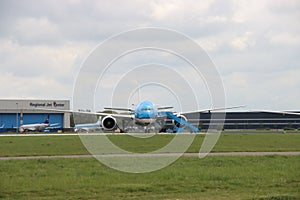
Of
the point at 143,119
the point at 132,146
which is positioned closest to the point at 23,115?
the point at 143,119

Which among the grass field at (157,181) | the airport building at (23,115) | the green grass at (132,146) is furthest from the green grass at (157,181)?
the airport building at (23,115)

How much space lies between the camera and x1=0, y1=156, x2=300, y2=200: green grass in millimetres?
17797

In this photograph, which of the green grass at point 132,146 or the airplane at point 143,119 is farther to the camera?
the airplane at point 143,119

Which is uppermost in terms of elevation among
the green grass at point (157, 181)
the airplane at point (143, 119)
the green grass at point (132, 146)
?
the airplane at point (143, 119)

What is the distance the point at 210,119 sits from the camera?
156000mm

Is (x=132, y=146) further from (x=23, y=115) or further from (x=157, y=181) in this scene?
(x=23, y=115)

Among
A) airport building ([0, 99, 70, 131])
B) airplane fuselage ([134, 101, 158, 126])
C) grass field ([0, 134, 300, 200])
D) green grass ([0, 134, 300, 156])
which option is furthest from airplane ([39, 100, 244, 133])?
airport building ([0, 99, 70, 131])

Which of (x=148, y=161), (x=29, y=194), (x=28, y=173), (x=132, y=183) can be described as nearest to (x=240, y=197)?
(x=132, y=183)

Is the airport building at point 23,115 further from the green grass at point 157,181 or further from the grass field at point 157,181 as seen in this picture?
the grass field at point 157,181

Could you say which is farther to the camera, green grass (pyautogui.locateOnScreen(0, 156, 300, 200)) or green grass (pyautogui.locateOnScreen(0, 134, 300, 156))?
green grass (pyautogui.locateOnScreen(0, 134, 300, 156))

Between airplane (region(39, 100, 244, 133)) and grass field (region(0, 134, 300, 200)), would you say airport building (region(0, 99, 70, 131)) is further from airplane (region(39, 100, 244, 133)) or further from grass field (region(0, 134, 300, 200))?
grass field (region(0, 134, 300, 200))

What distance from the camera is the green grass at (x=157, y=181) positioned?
1780 centimetres

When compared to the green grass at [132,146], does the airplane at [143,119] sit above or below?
above

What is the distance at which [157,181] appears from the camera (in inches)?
822
